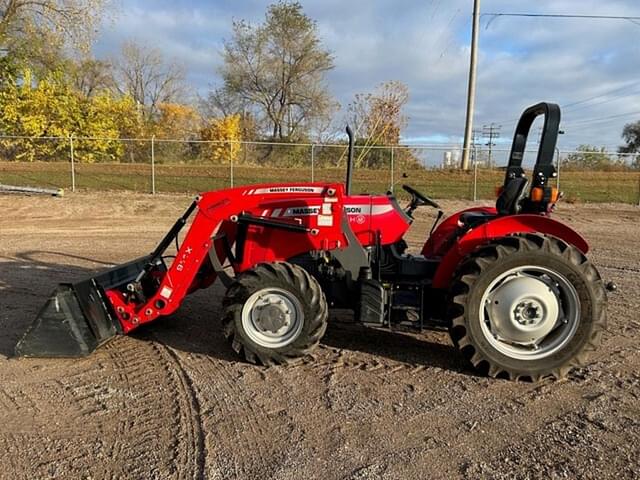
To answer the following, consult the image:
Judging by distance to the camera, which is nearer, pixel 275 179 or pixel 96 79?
pixel 275 179

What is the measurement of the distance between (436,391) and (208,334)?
2245 millimetres

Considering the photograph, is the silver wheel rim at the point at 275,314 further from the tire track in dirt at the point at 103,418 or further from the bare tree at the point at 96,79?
the bare tree at the point at 96,79

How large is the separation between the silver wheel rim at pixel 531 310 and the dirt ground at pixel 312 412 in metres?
0.32

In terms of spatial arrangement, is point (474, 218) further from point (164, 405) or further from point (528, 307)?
point (164, 405)

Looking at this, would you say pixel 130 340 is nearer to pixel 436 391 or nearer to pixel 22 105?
pixel 436 391

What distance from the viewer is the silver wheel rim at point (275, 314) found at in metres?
4.24

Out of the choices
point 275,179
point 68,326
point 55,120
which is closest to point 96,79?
point 55,120

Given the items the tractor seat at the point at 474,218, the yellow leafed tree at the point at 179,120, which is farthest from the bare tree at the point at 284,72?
the tractor seat at the point at 474,218

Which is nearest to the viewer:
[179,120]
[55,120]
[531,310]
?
[531,310]

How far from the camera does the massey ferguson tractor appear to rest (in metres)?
4.00

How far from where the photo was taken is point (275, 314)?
13.9 ft

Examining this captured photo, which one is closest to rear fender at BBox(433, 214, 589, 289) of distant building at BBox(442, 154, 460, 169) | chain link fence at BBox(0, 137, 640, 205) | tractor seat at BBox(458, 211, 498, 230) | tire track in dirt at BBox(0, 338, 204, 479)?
tractor seat at BBox(458, 211, 498, 230)

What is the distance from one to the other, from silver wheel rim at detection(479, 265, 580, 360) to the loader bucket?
2.96 m

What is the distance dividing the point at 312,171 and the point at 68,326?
589 inches
